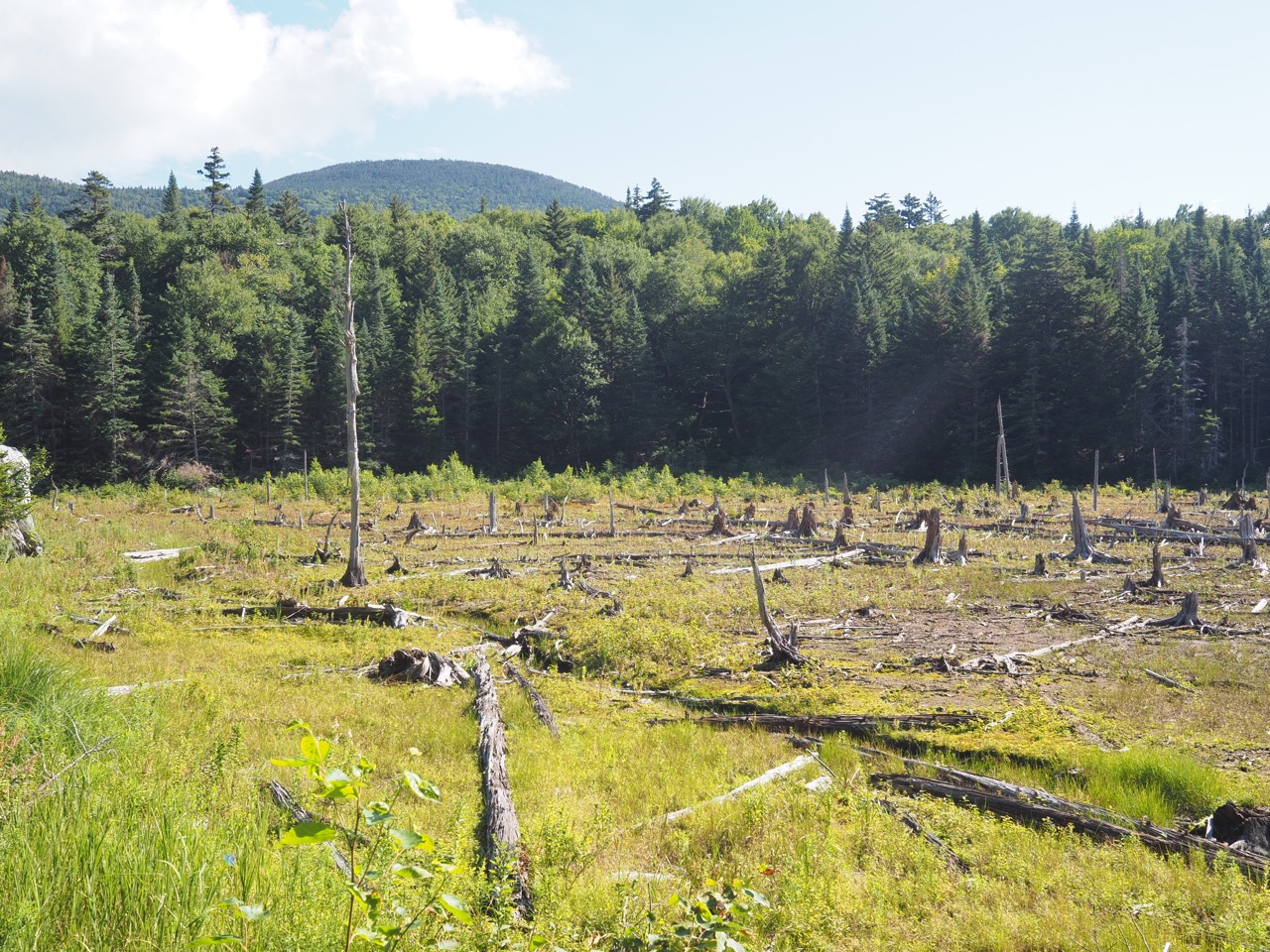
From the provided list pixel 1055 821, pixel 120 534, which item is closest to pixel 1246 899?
pixel 1055 821

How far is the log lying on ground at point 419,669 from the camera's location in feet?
36.8

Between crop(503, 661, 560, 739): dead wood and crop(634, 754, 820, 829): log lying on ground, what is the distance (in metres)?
2.40

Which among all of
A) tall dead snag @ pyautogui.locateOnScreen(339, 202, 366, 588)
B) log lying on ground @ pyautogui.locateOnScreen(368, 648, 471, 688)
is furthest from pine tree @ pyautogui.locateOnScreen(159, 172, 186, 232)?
log lying on ground @ pyautogui.locateOnScreen(368, 648, 471, 688)

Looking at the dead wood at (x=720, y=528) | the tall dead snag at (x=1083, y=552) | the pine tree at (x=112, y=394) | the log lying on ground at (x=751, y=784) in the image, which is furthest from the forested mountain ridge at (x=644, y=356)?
the log lying on ground at (x=751, y=784)

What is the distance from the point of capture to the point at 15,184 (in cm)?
15475

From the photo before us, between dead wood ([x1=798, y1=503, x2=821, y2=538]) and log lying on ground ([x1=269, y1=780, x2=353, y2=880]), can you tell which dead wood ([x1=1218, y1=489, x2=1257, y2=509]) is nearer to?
dead wood ([x1=798, y1=503, x2=821, y2=538])

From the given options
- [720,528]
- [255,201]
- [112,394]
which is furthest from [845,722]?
[255,201]

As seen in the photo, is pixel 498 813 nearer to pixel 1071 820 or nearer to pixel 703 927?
pixel 703 927

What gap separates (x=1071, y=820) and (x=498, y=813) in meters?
4.48

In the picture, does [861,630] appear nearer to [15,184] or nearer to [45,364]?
[45,364]

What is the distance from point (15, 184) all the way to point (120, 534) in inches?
6842

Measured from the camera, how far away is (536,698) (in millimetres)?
10148

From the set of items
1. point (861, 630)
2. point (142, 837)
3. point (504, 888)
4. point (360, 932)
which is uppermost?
point (360, 932)

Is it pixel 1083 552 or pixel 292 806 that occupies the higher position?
pixel 292 806
